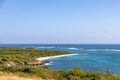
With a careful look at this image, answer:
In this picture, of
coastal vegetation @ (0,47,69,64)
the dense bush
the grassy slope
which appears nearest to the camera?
the dense bush

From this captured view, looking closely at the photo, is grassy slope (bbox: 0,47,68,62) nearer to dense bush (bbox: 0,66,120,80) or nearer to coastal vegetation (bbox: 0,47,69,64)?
coastal vegetation (bbox: 0,47,69,64)

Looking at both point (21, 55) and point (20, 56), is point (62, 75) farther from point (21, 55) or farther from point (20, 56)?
point (21, 55)

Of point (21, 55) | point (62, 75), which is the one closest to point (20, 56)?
point (21, 55)

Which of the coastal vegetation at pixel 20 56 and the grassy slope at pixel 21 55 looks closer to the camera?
the coastal vegetation at pixel 20 56

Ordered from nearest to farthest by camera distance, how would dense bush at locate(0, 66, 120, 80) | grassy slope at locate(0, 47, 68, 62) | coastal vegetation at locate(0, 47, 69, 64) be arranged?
dense bush at locate(0, 66, 120, 80) < coastal vegetation at locate(0, 47, 69, 64) < grassy slope at locate(0, 47, 68, 62)

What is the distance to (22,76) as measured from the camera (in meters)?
23.4

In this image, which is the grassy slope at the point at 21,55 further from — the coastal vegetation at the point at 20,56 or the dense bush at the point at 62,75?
the dense bush at the point at 62,75

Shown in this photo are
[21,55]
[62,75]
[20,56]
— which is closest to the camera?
[62,75]

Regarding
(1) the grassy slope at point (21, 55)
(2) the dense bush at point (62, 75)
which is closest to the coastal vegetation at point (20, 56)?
(1) the grassy slope at point (21, 55)

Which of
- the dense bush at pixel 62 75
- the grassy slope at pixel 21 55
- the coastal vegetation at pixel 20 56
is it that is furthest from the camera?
the grassy slope at pixel 21 55

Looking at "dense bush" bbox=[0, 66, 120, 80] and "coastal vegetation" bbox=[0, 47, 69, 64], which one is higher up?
Result: "dense bush" bbox=[0, 66, 120, 80]

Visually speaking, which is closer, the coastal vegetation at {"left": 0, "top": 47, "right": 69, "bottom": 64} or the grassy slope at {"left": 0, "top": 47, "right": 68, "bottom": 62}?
the coastal vegetation at {"left": 0, "top": 47, "right": 69, "bottom": 64}

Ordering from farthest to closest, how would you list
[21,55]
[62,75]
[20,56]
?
[21,55]
[20,56]
[62,75]

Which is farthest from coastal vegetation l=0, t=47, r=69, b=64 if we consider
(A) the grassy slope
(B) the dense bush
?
(B) the dense bush
